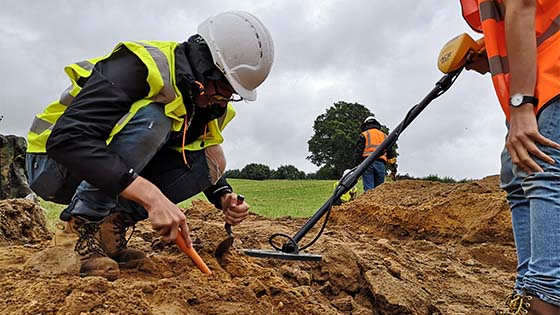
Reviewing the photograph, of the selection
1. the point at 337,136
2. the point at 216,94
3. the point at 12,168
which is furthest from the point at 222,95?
the point at 337,136

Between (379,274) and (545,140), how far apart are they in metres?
1.39

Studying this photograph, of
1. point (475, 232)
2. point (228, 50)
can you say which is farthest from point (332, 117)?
point (228, 50)

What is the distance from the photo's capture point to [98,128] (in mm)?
2088

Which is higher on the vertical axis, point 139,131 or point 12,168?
point 139,131

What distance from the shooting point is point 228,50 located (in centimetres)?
248

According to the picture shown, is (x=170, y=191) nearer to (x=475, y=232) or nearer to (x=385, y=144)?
(x=385, y=144)

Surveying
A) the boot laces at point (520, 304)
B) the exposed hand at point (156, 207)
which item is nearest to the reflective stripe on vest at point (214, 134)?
the exposed hand at point (156, 207)

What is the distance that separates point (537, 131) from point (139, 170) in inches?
63.4

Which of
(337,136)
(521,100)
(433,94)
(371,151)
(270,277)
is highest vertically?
(337,136)

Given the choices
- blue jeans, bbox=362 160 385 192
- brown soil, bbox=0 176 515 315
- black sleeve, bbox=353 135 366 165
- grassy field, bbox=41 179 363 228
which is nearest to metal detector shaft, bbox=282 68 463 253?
brown soil, bbox=0 176 515 315

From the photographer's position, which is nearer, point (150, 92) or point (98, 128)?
point (98, 128)

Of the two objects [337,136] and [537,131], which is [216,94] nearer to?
[537,131]

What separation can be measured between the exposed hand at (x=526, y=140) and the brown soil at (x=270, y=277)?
1.07 metres

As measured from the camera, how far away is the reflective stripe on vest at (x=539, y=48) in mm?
1836
